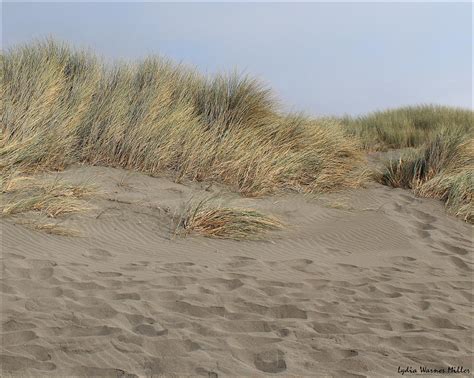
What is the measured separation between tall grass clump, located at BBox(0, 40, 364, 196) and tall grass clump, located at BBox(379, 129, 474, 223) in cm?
71

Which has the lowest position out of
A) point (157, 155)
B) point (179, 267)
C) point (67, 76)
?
point (179, 267)

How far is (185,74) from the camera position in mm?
10523

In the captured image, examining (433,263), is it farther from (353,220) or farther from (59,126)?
(59,126)

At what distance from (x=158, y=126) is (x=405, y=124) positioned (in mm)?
7730

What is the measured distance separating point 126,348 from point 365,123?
1303 cm

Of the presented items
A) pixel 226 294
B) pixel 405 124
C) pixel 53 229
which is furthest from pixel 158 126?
pixel 405 124

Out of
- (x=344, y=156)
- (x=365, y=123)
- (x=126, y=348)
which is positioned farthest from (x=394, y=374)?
(x=365, y=123)

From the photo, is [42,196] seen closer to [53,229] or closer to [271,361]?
[53,229]

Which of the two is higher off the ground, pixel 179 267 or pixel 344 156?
pixel 344 156

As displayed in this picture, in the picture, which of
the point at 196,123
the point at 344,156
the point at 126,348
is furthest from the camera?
the point at 344,156

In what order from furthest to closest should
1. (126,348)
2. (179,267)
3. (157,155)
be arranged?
→ (157,155), (179,267), (126,348)

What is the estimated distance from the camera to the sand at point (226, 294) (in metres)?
3.45

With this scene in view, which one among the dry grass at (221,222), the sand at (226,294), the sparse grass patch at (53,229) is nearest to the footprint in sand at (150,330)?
the sand at (226,294)

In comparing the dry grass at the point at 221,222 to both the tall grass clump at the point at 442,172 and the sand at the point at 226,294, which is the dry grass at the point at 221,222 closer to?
the sand at the point at 226,294
